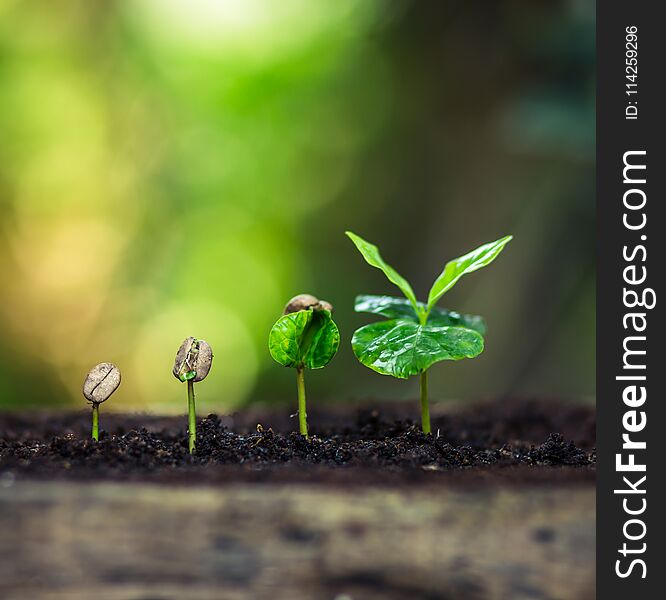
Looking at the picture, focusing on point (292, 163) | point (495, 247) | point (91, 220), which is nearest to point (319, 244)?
point (292, 163)

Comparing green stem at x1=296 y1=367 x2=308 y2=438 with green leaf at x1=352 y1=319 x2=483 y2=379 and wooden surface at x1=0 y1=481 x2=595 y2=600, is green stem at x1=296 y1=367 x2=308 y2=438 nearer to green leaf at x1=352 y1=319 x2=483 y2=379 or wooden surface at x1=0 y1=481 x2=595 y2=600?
green leaf at x1=352 y1=319 x2=483 y2=379

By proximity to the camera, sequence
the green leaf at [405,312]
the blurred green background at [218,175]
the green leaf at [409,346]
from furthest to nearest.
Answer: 1. the blurred green background at [218,175]
2. the green leaf at [405,312]
3. the green leaf at [409,346]

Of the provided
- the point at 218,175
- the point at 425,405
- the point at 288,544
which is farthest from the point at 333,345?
the point at 218,175

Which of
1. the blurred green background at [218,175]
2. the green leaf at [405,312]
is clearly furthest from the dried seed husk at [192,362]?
the blurred green background at [218,175]

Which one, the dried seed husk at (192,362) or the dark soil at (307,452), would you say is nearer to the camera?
the dark soil at (307,452)

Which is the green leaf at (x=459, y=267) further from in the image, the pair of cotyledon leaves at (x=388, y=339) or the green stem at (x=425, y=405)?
the green stem at (x=425, y=405)

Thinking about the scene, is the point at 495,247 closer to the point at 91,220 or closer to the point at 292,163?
the point at 292,163

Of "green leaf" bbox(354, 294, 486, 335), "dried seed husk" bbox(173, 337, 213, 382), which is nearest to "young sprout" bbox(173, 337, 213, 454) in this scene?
"dried seed husk" bbox(173, 337, 213, 382)
